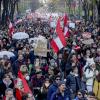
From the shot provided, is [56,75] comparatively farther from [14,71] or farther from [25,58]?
[25,58]

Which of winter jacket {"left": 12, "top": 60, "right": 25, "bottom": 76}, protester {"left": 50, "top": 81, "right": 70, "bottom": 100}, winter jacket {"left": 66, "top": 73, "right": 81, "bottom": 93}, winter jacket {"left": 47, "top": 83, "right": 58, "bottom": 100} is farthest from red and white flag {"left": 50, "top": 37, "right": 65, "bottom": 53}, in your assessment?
protester {"left": 50, "top": 81, "right": 70, "bottom": 100}

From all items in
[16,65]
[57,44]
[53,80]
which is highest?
[57,44]

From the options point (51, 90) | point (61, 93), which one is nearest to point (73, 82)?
point (51, 90)

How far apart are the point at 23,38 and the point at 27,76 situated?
11886 mm

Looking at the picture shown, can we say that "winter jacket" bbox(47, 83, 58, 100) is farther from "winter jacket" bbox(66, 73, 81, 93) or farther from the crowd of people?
"winter jacket" bbox(66, 73, 81, 93)

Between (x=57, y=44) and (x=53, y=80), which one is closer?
(x=53, y=80)

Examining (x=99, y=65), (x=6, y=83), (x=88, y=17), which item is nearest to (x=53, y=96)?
(x=6, y=83)

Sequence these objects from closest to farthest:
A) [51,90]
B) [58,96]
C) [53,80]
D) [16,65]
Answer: [58,96] < [51,90] < [53,80] < [16,65]

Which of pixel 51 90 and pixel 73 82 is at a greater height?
pixel 51 90

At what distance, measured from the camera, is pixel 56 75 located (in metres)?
13.5

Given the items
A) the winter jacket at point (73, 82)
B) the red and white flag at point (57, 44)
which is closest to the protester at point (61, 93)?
the winter jacket at point (73, 82)

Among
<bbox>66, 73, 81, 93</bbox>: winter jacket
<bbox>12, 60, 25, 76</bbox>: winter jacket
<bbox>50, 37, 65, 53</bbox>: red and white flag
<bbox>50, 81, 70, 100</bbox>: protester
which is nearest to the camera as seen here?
<bbox>50, 81, 70, 100</bbox>: protester

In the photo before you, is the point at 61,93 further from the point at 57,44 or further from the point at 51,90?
the point at 57,44

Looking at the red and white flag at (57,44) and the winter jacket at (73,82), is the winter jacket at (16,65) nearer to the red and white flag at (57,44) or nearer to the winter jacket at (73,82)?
the red and white flag at (57,44)
